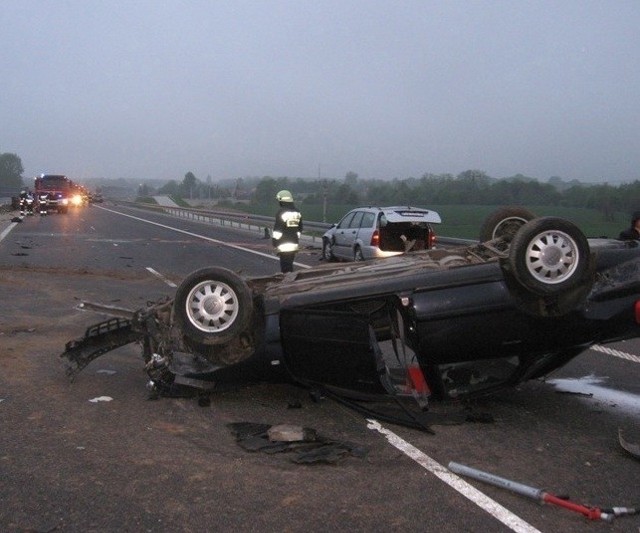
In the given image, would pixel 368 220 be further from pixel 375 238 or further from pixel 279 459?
pixel 279 459

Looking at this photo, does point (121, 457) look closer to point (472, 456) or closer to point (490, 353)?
point (472, 456)

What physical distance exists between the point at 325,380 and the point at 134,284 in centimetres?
852

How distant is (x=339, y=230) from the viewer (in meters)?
17.8

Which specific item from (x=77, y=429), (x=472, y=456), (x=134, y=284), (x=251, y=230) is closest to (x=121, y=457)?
(x=77, y=429)

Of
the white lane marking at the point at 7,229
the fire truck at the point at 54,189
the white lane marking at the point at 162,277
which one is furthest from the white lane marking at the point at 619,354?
the fire truck at the point at 54,189

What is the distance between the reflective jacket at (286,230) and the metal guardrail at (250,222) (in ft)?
19.0

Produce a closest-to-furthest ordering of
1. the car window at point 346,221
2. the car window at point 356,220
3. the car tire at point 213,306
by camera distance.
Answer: the car tire at point 213,306 < the car window at point 356,220 < the car window at point 346,221

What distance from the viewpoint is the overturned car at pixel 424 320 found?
4992mm

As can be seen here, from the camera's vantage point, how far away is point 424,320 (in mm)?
5059

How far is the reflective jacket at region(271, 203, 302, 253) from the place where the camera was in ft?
38.4

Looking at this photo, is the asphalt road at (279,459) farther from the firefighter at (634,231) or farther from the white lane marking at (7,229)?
the white lane marking at (7,229)

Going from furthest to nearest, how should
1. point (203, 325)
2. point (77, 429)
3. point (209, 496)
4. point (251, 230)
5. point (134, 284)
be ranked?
point (251, 230) → point (134, 284) → point (203, 325) → point (77, 429) → point (209, 496)

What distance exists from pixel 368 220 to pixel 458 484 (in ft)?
39.1

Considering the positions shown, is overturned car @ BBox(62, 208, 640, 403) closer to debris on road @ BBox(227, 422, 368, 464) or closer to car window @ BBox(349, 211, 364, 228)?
debris on road @ BBox(227, 422, 368, 464)
